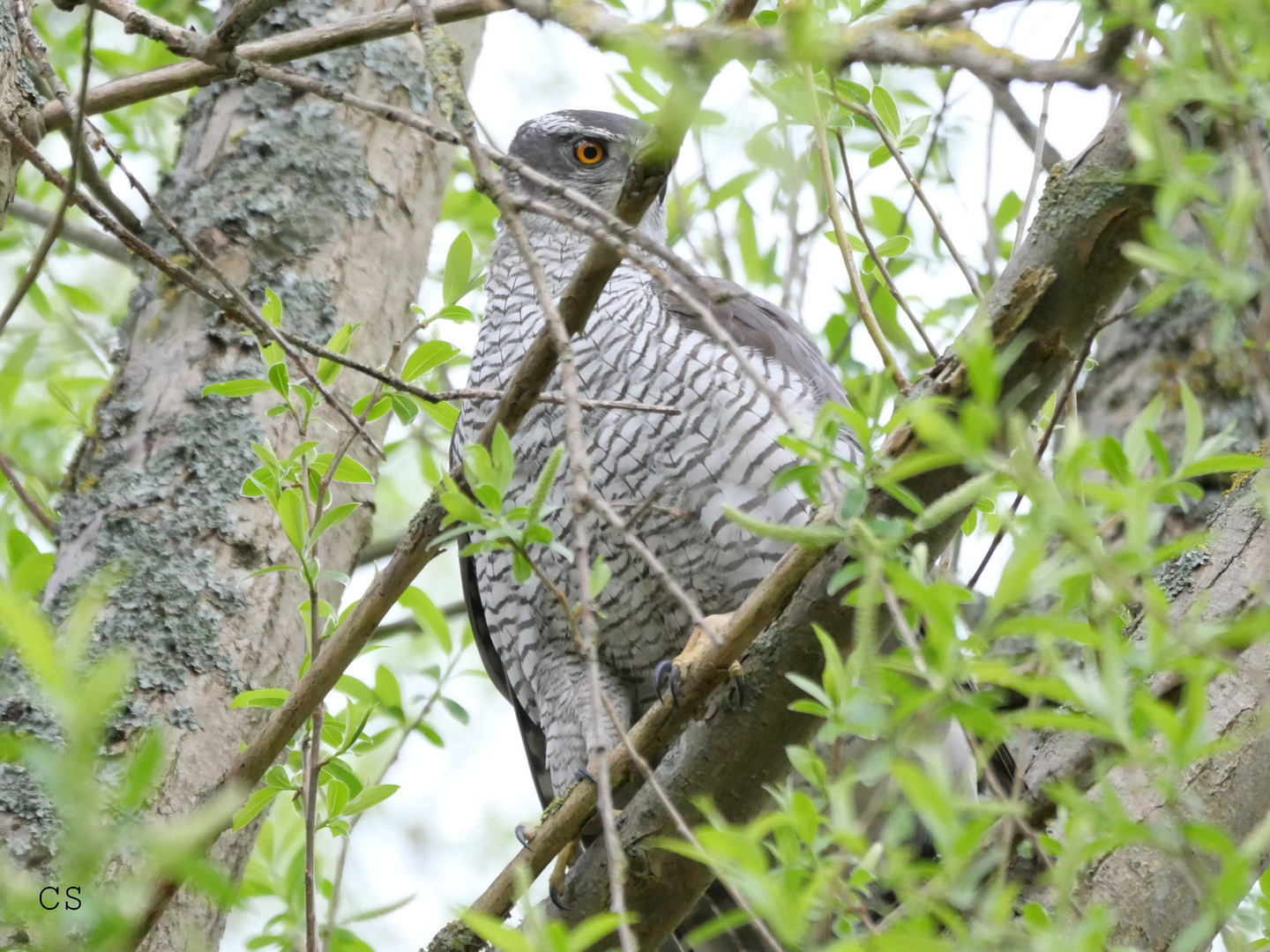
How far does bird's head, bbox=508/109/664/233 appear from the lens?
369 centimetres

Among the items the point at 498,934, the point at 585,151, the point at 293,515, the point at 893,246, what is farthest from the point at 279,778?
the point at 585,151

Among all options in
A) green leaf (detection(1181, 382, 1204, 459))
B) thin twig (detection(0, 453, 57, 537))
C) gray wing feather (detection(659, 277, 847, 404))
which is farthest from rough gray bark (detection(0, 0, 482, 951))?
green leaf (detection(1181, 382, 1204, 459))

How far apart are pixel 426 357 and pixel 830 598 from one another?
2.90 ft

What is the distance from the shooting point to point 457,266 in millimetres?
2295

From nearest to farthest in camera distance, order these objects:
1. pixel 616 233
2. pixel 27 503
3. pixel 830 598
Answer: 1. pixel 616 233
2. pixel 830 598
3. pixel 27 503

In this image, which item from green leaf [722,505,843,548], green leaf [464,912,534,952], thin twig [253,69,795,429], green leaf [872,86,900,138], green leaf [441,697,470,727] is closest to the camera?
green leaf [464,912,534,952]

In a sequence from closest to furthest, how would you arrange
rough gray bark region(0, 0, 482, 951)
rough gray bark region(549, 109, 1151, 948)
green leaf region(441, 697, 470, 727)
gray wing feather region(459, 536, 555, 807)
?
rough gray bark region(549, 109, 1151, 948) < rough gray bark region(0, 0, 482, 951) < green leaf region(441, 697, 470, 727) < gray wing feather region(459, 536, 555, 807)

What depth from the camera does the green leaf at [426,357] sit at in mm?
2207

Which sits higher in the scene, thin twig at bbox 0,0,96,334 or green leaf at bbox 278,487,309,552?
thin twig at bbox 0,0,96,334

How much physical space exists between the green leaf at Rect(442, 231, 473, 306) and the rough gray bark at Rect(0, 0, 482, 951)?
0.72m

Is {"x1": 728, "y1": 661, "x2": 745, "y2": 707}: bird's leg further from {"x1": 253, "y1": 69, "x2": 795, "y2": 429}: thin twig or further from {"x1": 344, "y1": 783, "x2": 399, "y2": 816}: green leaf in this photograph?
{"x1": 344, "y1": 783, "x2": 399, "y2": 816}: green leaf

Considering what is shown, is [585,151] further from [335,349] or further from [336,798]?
[336,798]

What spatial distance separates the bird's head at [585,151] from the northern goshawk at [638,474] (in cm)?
44

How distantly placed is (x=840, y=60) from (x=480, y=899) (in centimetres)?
152
